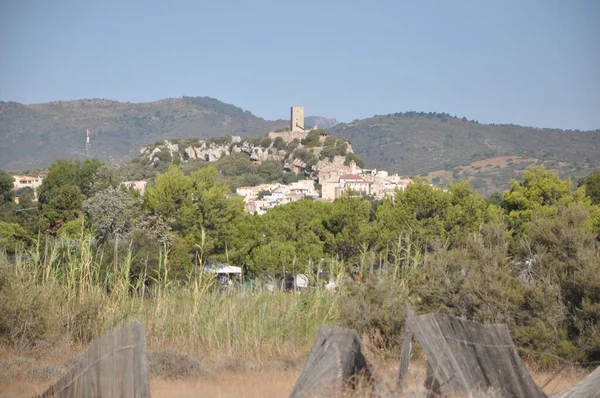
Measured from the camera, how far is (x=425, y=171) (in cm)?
12688

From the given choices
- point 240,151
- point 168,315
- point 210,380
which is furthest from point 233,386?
point 240,151

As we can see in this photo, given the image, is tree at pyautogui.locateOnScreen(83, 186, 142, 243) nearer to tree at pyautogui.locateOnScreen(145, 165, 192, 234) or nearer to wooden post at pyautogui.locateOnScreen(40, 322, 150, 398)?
tree at pyautogui.locateOnScreen(145, 165, 192, 234)

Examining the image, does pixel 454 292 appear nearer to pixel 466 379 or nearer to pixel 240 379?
pixel 240 379

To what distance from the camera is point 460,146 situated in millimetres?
148625

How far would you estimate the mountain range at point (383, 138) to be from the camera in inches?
4483

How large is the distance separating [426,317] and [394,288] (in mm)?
2838

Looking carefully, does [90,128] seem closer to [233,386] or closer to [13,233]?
[13,233]

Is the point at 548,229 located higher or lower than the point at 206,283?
higher

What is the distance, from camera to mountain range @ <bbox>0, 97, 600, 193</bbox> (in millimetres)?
113875

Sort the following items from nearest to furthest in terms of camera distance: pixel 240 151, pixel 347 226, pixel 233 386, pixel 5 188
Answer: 1. pixel 233 386
2. pixel 347 226
3. pixel 5 188
4. pixel 240 151

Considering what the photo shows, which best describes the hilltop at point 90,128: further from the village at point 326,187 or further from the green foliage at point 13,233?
the green foliage at point 13,233

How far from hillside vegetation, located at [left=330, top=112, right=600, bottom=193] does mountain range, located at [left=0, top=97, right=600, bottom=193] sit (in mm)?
161

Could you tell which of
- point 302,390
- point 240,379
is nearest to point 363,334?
point 240,379

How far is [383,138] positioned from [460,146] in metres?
16.5
